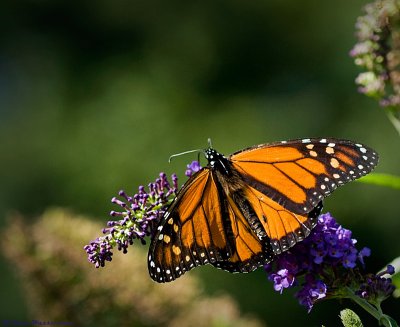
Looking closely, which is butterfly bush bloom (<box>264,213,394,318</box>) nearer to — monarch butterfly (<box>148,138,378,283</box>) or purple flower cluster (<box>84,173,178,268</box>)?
monarch butterfly (<box>148,138,378,283</box>)

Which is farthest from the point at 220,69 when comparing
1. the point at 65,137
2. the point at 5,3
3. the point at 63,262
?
the point at 63,262

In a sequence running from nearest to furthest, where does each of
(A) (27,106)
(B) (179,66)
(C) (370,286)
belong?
(C) (370,286) < (B) (179,66) < (A) (27,106)

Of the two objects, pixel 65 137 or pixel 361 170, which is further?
pixel 65 137

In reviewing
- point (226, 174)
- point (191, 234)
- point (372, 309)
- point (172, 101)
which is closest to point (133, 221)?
point (191, 234)

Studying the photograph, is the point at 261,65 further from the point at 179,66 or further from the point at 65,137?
the point at 65,137

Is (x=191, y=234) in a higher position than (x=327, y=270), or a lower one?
higher

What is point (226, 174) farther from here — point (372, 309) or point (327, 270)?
point (372, 309)

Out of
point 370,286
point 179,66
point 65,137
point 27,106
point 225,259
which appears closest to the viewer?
point 370,286

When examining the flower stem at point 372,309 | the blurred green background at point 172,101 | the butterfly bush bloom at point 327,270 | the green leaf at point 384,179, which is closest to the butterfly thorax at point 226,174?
the butterfly bush bloom at point 327,270
